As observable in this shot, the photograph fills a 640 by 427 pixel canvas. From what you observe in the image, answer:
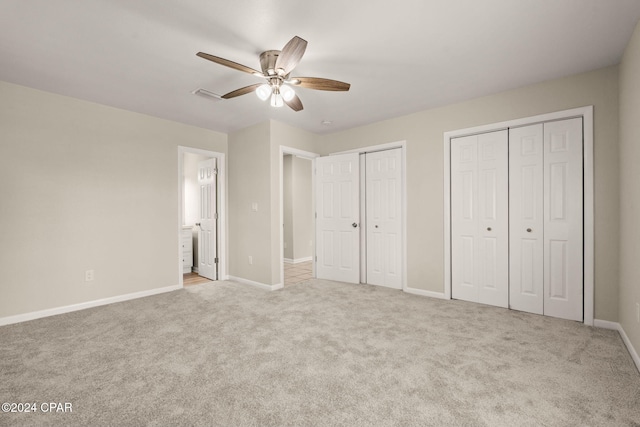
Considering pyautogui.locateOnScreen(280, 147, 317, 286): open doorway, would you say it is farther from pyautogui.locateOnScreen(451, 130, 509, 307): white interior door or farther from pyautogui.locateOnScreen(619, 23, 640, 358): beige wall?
pyautogui.locateOnScreen(619, 23, 640, 358): beige wall

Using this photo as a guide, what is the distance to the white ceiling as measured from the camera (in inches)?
76.8

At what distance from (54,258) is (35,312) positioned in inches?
23.2

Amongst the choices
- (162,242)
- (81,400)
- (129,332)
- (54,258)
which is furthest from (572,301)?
(54,258)

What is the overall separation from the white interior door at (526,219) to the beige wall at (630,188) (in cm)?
63

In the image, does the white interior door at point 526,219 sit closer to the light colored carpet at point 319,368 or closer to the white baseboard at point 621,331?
the light colored carpet at point 319,368

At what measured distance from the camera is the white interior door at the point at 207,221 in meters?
4.97

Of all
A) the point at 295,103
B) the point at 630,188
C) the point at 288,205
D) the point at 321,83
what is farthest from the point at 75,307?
the point at 630,188

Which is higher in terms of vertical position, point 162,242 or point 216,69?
point 216,69

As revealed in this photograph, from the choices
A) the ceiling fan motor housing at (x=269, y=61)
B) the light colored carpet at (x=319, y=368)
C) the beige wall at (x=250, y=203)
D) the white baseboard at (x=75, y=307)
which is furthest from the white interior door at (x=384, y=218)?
the white baseboard at (x=75, y=307)

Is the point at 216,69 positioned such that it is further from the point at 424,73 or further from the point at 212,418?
the point at 212,418

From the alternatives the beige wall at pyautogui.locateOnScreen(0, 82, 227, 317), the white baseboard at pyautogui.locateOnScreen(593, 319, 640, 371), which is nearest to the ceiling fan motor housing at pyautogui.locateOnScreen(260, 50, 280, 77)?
the beige wall at pyautogui.locateOnScreen(0, 82, 227, 317)

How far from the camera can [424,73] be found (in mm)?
2881

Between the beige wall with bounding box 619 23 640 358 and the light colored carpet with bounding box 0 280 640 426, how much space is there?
1.14ft

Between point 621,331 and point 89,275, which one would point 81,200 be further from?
point 621,331
